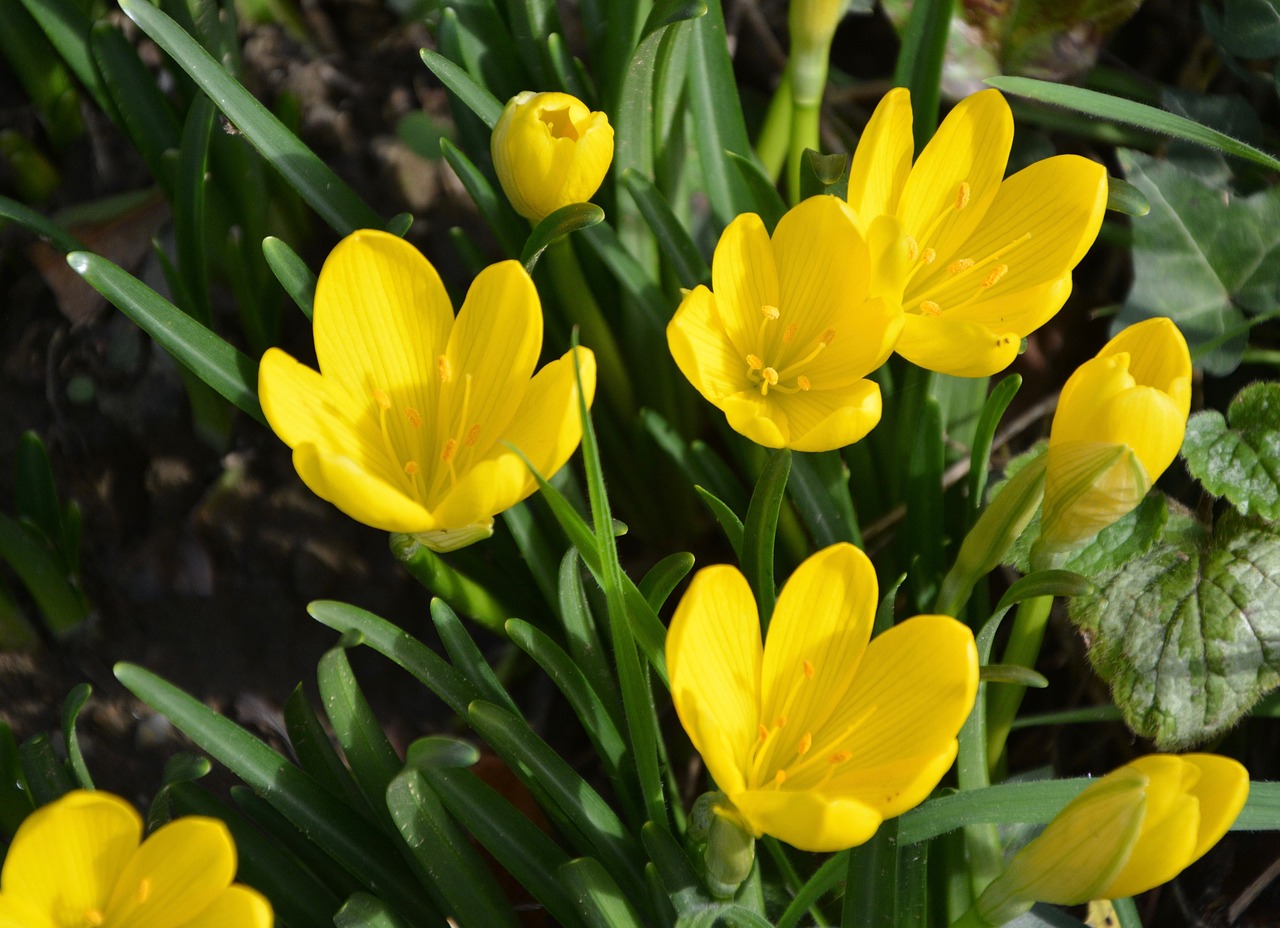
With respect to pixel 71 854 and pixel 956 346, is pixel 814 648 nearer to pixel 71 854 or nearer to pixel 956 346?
pixel 956 346

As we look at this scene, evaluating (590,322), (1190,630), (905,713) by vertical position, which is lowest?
(1190,630)

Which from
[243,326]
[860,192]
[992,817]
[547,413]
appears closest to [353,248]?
[547,413]

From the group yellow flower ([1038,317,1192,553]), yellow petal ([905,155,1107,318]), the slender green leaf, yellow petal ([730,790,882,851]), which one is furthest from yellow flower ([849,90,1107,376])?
the slender green leaf

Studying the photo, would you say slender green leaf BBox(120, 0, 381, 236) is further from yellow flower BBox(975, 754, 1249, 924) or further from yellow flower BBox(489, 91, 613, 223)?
yellow flower BBox(975, 754, 1249, 924)

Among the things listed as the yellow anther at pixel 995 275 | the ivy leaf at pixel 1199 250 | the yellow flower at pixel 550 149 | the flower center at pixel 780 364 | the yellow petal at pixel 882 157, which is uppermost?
the yellow flower at pixel 550 149

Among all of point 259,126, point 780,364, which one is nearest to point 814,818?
point 780,364

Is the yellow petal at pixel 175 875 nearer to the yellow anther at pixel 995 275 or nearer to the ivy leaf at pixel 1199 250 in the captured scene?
the yellow anther at pixel 995 275

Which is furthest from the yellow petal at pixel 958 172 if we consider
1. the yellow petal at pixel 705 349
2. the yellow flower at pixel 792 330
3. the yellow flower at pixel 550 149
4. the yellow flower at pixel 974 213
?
the yellow flower at pixel 550 149
